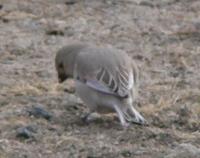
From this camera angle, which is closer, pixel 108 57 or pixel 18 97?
pixel 108 57

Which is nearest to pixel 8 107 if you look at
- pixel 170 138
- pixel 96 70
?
pixel 96 70

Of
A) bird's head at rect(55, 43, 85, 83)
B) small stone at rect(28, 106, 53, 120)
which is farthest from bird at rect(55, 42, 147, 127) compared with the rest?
small stone at rect(28, 106, 53, 120)

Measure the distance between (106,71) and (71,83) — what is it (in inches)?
62.7

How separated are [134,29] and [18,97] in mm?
3245

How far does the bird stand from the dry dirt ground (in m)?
0.14

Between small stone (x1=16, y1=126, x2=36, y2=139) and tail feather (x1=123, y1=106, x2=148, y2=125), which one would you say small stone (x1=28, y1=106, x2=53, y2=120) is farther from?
tail feather (x1=123, y1=106, x2=148, y2=125)

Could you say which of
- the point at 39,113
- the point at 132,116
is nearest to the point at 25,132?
the point at 39,113

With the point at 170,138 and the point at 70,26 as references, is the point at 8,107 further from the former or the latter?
the point at 70,26

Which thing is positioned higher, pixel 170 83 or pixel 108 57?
pixel 108 57

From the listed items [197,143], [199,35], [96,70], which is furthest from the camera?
[199,35]

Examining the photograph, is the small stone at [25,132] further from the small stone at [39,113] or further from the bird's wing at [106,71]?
the bird's wing at [106,71]

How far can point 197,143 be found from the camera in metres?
7.95

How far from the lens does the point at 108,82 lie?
27.2ft

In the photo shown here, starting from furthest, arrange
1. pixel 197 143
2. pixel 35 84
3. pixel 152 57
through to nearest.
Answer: pixel 152 57 → pixel 35 84 → pixel 197 143
